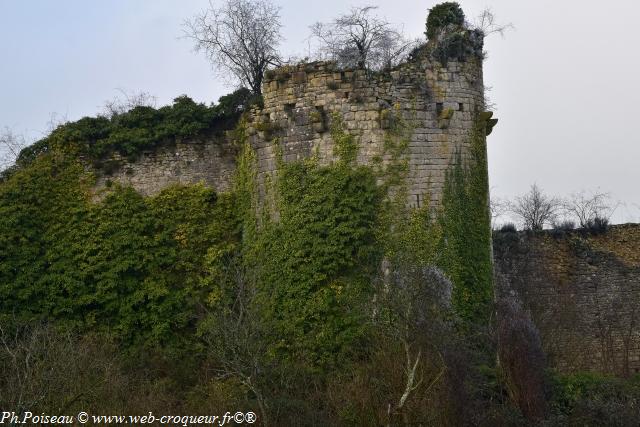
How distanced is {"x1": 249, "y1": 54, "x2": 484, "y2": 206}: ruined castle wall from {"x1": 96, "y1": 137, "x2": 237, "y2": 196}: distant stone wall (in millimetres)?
1902

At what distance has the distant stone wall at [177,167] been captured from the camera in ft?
60.0

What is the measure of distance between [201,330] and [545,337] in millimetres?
7509

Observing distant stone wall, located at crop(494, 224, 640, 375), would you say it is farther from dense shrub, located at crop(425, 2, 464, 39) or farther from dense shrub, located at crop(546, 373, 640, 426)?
dense shrub, located at crop(425, 2, 464, 39)

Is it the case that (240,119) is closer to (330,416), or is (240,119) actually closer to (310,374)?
(310,374)

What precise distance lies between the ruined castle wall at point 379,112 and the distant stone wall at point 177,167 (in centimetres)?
190

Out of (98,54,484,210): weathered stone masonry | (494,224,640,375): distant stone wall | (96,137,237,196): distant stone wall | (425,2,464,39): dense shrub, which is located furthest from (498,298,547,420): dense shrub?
(494,224,640,375): distant stone wall

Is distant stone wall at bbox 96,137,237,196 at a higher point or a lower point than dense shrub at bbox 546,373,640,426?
higher

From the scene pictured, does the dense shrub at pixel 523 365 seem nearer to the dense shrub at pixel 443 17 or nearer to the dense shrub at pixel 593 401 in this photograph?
the dense shrub at pixel 593 401

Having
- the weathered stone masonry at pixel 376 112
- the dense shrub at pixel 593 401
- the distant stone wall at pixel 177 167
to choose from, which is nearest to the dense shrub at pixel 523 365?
the dense shrub at pixel 593 401

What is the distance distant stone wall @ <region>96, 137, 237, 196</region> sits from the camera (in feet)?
60.0

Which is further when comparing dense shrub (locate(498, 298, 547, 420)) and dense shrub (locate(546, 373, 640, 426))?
dense shrub (locate(498, 298, 547, 420))

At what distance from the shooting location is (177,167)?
724 inches

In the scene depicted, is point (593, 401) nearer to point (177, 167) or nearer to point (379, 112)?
point (379, 112)

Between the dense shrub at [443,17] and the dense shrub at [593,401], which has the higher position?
the dense shrub at [443,17]
